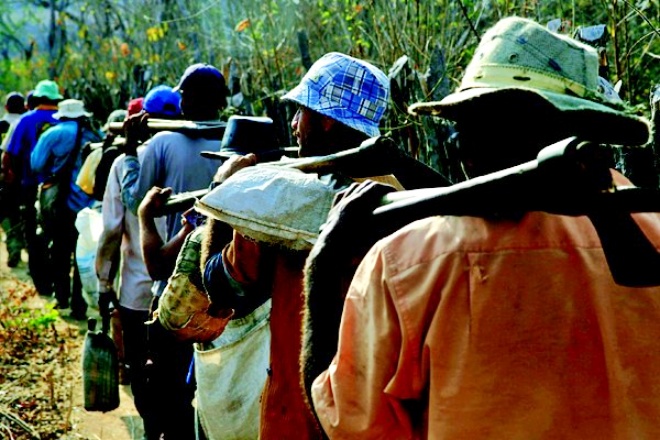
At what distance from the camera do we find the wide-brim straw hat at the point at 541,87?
1.81 metres

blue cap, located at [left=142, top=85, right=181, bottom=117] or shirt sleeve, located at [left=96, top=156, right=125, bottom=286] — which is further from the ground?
blue cap, located at [left=142, top=85, right=181, bottom=117]

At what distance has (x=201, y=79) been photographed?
4.82m

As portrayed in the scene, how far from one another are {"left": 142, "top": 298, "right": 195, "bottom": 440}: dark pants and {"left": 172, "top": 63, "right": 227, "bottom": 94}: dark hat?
114 centimetres

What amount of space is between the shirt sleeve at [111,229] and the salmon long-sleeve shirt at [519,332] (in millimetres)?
3857

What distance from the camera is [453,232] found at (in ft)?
5.81

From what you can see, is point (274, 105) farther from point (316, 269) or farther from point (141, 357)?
point (316, 269)

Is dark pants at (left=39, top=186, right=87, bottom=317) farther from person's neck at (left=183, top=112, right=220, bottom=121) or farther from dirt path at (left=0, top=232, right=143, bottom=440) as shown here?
person's neck at (left=183, top=112, right=220, bottom=121)

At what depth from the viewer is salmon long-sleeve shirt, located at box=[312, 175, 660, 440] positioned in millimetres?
1728

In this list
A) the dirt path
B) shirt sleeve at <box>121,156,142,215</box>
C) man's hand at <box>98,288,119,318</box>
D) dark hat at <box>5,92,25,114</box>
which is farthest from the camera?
dark hat at <box>5,92,25,114</box>

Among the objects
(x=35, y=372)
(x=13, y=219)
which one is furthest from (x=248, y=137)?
(x=13, y=219)

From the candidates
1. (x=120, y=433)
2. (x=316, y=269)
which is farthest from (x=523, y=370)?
(x=120, y=433)

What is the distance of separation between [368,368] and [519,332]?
314 millimetres

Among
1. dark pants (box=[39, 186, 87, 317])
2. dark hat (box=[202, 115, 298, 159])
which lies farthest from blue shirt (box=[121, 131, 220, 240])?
dark pants (box=[39, 186, 87, 317])

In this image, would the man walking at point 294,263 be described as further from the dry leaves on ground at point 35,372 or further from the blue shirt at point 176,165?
the dry leaves on ground at point 35,372
